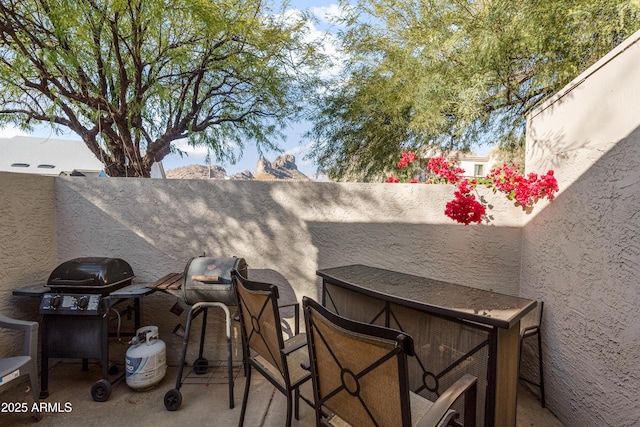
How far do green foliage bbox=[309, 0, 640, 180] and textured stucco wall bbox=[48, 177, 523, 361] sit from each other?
9.69 feet

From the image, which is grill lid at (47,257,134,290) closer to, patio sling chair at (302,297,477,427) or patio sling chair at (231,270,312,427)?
patio sling chair at (231,270,312,427)

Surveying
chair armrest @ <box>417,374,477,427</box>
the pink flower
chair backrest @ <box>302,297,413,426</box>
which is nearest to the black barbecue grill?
chair backrest @ <box>302,297,413,426</box>

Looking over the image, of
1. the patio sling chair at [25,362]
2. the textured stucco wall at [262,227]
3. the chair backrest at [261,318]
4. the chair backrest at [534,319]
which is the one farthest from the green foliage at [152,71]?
the chair backrest at [534,319]

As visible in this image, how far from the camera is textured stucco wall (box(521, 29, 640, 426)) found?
5.65 feet

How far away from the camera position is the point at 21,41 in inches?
179

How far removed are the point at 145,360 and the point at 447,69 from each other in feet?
19.0

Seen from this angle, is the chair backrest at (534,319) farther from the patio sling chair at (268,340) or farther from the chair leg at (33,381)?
the chair leg at (33,381)

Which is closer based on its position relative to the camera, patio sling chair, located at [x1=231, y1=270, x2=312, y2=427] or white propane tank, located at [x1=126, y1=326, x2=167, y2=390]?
patio sling chair, located at [x1=231, y1=270, x2=312, y2=427]

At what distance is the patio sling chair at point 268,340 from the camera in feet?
5.23

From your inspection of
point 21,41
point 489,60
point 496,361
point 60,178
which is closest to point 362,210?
point 496,361

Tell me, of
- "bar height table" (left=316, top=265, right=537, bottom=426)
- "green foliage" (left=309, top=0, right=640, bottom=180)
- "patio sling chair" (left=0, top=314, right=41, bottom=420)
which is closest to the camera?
"bar height table" (left=316, top=265, right=537, bottom=426)

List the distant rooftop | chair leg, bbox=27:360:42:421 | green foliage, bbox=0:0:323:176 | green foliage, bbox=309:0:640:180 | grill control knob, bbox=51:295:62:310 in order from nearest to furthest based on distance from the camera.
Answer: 1. chair leg, bbox=27:360:42:421
2. grill control knob, bbox=51:295:62:310
3. green foliage, bbox=309:0:640:180
4. green foliage, bbox=0:0:323:176
5. the distant rooftop

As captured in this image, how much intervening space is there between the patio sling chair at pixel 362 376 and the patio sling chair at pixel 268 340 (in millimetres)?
288

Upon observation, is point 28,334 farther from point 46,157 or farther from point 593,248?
point 46,157
